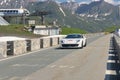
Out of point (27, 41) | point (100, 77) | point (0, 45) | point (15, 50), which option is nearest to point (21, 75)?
point (100, 77)

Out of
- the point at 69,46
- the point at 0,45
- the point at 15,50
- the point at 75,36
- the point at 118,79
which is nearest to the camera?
the point at 118,79

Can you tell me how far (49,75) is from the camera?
1498 cm

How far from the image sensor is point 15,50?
94.6 ft

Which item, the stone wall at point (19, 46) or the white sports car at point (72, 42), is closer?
the stone wall at point (19, 46)

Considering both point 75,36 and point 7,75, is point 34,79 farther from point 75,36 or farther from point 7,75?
point 75,36

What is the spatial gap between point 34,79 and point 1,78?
45.7 inches

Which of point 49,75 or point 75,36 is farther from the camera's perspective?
point 75,36

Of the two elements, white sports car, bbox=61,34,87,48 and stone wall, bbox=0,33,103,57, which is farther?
white sports car, bbox=61,34,87,48

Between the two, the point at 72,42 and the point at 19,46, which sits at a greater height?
the point at 19,46

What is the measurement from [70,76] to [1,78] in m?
2.34

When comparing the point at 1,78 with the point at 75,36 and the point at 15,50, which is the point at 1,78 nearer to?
the point at 15,50

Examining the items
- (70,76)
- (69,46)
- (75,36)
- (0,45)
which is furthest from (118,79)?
(75,36)

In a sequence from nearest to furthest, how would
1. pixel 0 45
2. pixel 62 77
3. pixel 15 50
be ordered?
1. pixel 62 77
2. pixel 0 45
3. pixel 15 50

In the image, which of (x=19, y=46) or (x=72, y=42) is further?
(x=72, y=42)
